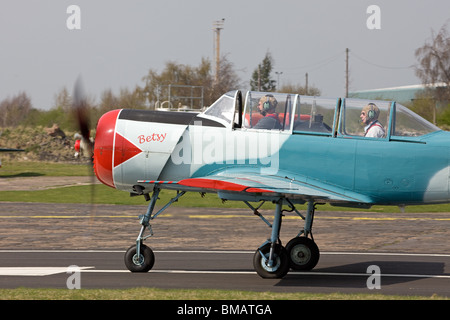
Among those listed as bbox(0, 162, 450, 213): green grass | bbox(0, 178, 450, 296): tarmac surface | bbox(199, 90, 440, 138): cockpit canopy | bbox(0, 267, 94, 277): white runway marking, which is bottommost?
bbox(0, 162, 450, 213): green grass

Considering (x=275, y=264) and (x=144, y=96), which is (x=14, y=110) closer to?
Answer: (x=144, y=96)

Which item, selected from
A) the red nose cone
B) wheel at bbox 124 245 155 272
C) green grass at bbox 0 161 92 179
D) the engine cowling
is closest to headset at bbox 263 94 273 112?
the engine cowling

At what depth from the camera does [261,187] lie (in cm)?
1101

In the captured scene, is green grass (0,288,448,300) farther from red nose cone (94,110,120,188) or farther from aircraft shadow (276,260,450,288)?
red nose cone (94,110,120,188)

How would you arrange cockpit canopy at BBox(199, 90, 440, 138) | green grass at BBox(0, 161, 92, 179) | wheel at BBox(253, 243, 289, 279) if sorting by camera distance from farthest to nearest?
1. green grass at BBox(0, 161, 92, 179)
2. cockpit canopy at BBox(199, 90, 440, 138)
3. wheel at BBox(253, 243, 289, 279)

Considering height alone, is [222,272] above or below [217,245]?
above

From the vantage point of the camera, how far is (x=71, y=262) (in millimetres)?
14094

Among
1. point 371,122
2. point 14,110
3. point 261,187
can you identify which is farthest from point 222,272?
point 14,110

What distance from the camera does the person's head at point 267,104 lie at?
1231 centimetres

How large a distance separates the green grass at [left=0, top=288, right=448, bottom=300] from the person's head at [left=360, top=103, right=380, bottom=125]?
328cm

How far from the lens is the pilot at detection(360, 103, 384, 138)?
12.1m

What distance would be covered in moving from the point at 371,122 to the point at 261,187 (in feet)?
8.44
